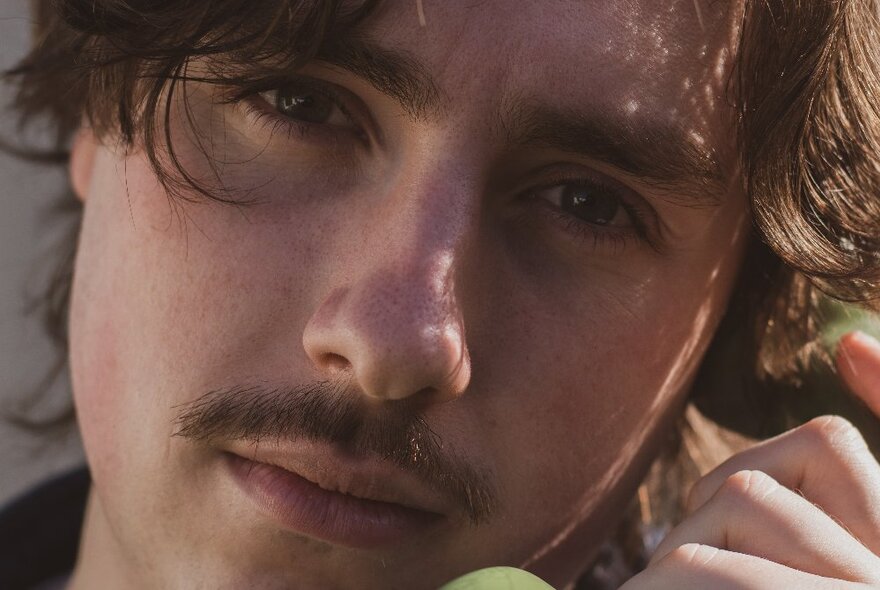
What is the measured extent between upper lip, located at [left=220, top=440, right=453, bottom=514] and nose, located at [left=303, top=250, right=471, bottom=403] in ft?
0.39

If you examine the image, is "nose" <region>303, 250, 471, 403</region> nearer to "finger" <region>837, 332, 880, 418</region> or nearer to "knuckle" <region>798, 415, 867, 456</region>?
"knuckle" <region>798, 415, 867, 456</region>

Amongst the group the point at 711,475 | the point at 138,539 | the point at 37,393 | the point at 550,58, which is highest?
the point at 550,58

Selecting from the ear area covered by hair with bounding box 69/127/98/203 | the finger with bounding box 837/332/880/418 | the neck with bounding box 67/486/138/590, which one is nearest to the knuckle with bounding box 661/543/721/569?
the finger with bounding box 837/332/880/418

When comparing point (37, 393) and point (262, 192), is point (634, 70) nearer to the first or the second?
point (262, 192)

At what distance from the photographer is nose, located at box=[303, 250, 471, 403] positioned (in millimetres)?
→ 1473

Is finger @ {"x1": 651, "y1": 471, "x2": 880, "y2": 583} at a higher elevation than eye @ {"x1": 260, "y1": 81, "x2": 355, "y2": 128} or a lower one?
lower

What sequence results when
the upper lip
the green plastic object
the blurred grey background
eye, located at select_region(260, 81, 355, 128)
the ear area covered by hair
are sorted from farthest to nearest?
the blurred grey background, the ear area covered by hair, eye, located at select_region(260, 81, 355, 128), the upper lip, the green plastic object

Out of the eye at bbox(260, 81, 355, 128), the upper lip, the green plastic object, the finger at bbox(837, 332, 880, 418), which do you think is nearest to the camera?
the green plastic object

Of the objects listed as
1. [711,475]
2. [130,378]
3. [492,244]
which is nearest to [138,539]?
[130,378]

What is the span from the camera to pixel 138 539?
1.77 metres

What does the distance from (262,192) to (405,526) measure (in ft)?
1.80

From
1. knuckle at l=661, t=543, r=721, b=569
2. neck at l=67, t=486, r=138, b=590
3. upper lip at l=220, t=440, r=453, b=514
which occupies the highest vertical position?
knuckle at l=661, t=543, r=721, b=569

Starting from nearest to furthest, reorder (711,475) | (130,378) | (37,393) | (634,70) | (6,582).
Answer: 1. (634,70)
2. (130,378)
3. (711,475)
4. (6,582)
5. (37,393)

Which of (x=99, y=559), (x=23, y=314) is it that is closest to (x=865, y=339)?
(x=99, y=559)
